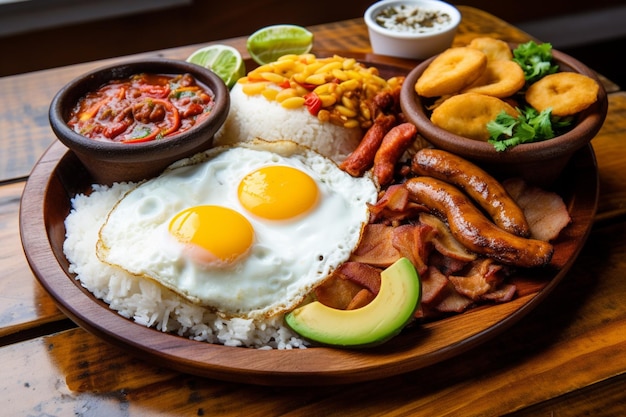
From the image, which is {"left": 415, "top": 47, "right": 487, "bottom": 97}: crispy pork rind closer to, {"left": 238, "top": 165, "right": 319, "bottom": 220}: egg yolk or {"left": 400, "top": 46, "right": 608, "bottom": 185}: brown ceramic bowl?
{"left": 400, "top": 46, "right": 608, "bottom": 185}: brown ceramic bowl

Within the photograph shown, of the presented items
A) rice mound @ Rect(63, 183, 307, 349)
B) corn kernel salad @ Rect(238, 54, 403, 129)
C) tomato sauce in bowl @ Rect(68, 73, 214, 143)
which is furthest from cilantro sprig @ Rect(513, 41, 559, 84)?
rice mound @ Rect(63, 183, 307, 349)

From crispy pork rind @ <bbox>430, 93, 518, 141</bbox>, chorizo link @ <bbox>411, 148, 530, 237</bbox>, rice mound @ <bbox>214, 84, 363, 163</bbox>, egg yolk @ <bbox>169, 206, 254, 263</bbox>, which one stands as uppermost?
crispy pork rind @ <bbox>430, 93, 518, 141</bbox>

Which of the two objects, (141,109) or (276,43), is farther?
(276,43)

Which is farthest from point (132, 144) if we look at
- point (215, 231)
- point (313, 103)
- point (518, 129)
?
point (518, 129)

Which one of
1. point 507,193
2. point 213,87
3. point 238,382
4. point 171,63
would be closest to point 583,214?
point 507,193

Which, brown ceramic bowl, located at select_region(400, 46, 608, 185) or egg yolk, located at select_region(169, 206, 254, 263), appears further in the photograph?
brown ceramic bowl, located at select_region(400, 46, 608, 185)

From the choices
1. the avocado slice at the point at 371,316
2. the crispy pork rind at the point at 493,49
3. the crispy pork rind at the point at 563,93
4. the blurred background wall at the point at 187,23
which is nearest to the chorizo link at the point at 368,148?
the crispy pork rind at the point at 493,49

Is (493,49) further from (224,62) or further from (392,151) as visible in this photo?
(224,62)
